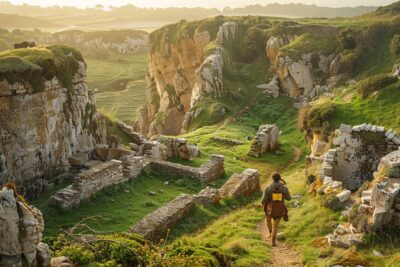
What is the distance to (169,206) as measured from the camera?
1762 cm

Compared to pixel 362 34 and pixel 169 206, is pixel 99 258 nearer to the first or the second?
pixel 169 206

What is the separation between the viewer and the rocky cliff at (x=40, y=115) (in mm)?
18719

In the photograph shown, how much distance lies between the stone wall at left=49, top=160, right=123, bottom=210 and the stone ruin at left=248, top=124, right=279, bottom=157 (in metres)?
11.5

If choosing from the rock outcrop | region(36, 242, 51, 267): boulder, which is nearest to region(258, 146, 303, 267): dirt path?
region(36, 242, 51, 267): boulder

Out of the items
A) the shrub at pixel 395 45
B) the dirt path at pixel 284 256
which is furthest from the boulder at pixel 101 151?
the shrub at pixel 395 45

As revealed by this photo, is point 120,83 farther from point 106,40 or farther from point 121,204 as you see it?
point 121,204

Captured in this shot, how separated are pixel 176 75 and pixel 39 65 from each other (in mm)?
44033

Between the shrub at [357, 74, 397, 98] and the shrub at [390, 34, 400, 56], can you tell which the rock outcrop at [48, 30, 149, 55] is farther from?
the shrub at [357, 74, 397, 98]

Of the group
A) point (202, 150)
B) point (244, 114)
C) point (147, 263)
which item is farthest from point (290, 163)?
point (147, 263)

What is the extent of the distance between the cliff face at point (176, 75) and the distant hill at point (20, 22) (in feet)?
316

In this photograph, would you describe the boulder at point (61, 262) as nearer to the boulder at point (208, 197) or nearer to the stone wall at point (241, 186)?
the boulder at point (208, 197)

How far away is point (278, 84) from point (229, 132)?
1607 cm

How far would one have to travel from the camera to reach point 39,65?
807 inches

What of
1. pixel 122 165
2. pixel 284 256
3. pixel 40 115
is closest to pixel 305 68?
pixel 122 165
